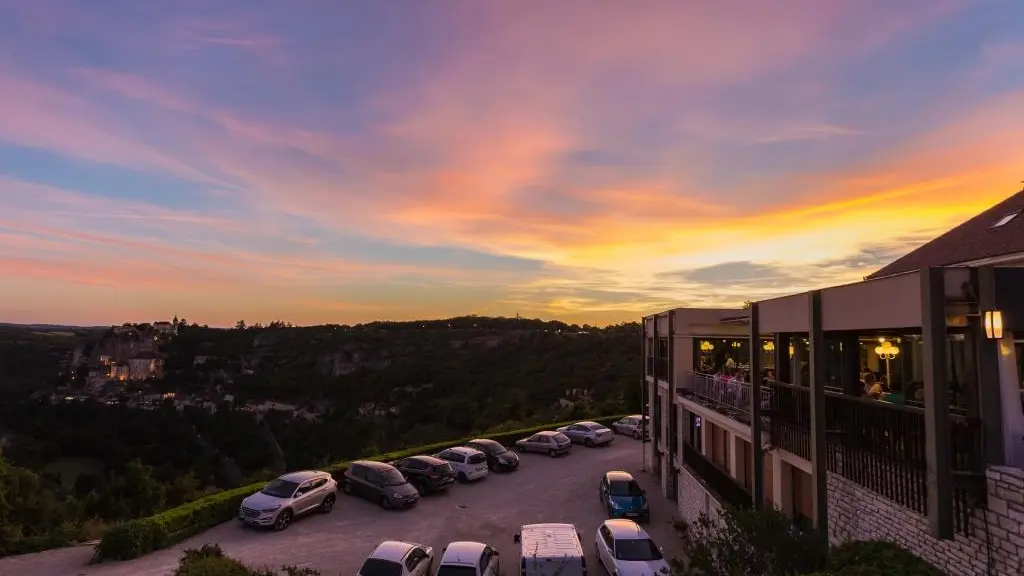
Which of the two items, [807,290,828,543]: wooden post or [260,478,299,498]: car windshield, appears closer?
[807,290,828,543]: wooden post

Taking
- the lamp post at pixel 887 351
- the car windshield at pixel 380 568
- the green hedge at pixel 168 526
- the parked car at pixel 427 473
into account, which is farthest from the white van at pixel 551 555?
the green hedge at pixel 168 526

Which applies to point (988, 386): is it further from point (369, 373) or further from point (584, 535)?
point (369, 373)

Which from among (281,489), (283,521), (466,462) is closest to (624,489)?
(466,462)

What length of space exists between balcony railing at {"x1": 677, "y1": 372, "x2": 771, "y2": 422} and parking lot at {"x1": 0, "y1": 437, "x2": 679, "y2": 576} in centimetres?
538

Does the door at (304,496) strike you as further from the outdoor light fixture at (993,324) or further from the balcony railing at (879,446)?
the outdoor light fixture at (993,324)

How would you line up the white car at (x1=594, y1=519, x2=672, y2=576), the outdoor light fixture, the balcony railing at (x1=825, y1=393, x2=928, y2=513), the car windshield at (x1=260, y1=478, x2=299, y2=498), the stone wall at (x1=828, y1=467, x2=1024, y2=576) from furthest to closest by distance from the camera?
the car windshield at (x1=260, y1=478, x2=299, y2=498) < the white car at (x1=594, y1=519, x2=672, y2=576) < the balcony railing at (x1=825, y1=393, x2=928, y2=513) < the outdoor light fixture < the stone wall at (x1=828, y1=467, x2=1024, y2=576)

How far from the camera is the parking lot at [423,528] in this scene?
18.0m

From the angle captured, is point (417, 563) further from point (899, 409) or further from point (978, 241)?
point (978, 241)

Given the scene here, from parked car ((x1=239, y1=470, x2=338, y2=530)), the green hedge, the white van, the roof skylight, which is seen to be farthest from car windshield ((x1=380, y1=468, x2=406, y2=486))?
the roof skylight

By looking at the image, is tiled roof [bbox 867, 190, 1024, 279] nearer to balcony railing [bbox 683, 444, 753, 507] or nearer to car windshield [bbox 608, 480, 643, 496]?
balcony railing [bbox 683, 444, 753, 507]

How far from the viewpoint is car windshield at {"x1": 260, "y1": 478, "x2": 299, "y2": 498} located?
72.9 feet

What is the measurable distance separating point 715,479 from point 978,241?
33.3ft

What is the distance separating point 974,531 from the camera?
297 inches

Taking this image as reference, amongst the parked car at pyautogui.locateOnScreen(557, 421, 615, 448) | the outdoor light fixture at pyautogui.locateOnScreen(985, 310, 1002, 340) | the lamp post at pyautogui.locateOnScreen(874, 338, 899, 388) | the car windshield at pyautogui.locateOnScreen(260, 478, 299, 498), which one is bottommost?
the parked car at pyautogui.locateOnScreen(557, 421, 615, 448)
